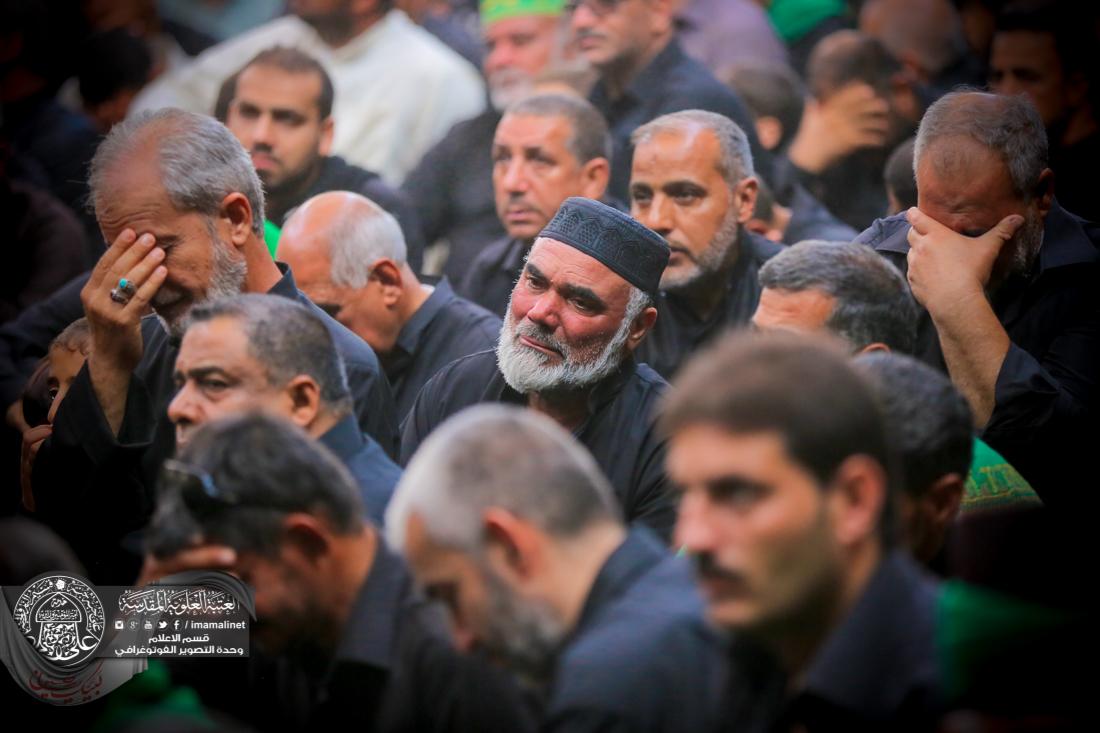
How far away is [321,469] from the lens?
3215mm

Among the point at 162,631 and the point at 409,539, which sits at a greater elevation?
the point at 409,539

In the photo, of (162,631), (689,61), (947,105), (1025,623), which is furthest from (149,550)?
(689,61)

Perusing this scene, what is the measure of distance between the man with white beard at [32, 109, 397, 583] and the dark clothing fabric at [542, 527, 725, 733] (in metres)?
1.82

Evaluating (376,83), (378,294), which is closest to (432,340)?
(378,294)

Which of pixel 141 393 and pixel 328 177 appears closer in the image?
pixel 141 393

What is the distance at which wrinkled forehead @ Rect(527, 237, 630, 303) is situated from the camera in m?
4.88

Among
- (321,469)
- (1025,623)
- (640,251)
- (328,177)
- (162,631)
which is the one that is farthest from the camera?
(328,177)

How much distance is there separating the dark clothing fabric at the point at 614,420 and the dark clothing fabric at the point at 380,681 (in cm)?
136

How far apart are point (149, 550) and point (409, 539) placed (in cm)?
65

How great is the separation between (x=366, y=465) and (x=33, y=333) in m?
2.46

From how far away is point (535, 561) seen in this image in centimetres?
289

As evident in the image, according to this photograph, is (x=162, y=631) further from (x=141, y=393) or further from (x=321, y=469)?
(x=141, y=393)

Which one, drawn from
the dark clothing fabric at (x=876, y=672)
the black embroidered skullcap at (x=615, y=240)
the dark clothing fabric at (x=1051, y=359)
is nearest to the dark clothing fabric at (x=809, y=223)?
the dark clothing fabric at (x=1051, y=359)

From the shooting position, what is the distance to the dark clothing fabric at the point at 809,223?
6207 millimetres
